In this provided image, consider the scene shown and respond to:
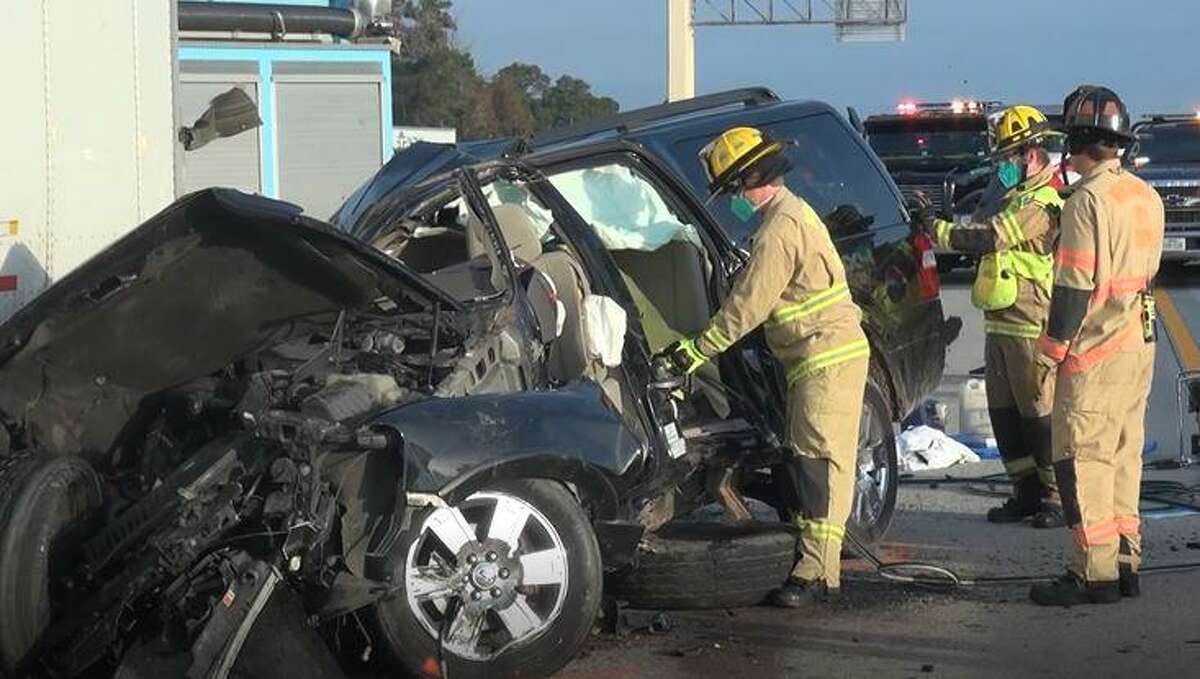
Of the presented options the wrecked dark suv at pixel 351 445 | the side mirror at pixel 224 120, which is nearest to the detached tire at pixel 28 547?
the wrecked dark suv at pixel 351 445

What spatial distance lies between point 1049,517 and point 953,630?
2.13m

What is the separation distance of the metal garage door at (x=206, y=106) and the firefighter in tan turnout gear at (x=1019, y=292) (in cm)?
751

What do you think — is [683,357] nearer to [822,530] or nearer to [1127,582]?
[822,530]

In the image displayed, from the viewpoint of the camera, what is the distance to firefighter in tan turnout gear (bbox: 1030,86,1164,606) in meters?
6.94

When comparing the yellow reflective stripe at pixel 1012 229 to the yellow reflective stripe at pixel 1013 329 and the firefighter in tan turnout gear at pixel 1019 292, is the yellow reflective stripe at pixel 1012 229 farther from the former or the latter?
the yellow reflective stripe at pixel 1013 329

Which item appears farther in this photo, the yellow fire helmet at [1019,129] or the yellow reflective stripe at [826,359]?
the yellow fire helmet at [1019,129]

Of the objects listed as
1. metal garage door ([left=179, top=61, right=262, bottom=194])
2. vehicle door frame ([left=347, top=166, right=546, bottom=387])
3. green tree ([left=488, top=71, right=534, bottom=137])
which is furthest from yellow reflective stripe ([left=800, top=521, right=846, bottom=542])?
green tree ([left=488, top=71, right=534, bottom=137])

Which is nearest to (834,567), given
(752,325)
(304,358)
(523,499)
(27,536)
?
(752,325)

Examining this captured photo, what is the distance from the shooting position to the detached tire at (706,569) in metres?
6.61

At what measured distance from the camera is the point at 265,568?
5.15 meters

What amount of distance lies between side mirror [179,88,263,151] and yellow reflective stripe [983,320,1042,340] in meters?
3.55

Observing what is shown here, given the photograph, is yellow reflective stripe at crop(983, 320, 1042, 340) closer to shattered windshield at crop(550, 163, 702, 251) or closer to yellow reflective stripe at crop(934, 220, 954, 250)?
yellow reflective stripe at crop(934, 220, 954, 250)

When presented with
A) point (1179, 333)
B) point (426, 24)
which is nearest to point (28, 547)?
point (1179, 333)

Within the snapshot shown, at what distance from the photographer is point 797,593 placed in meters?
6.98
